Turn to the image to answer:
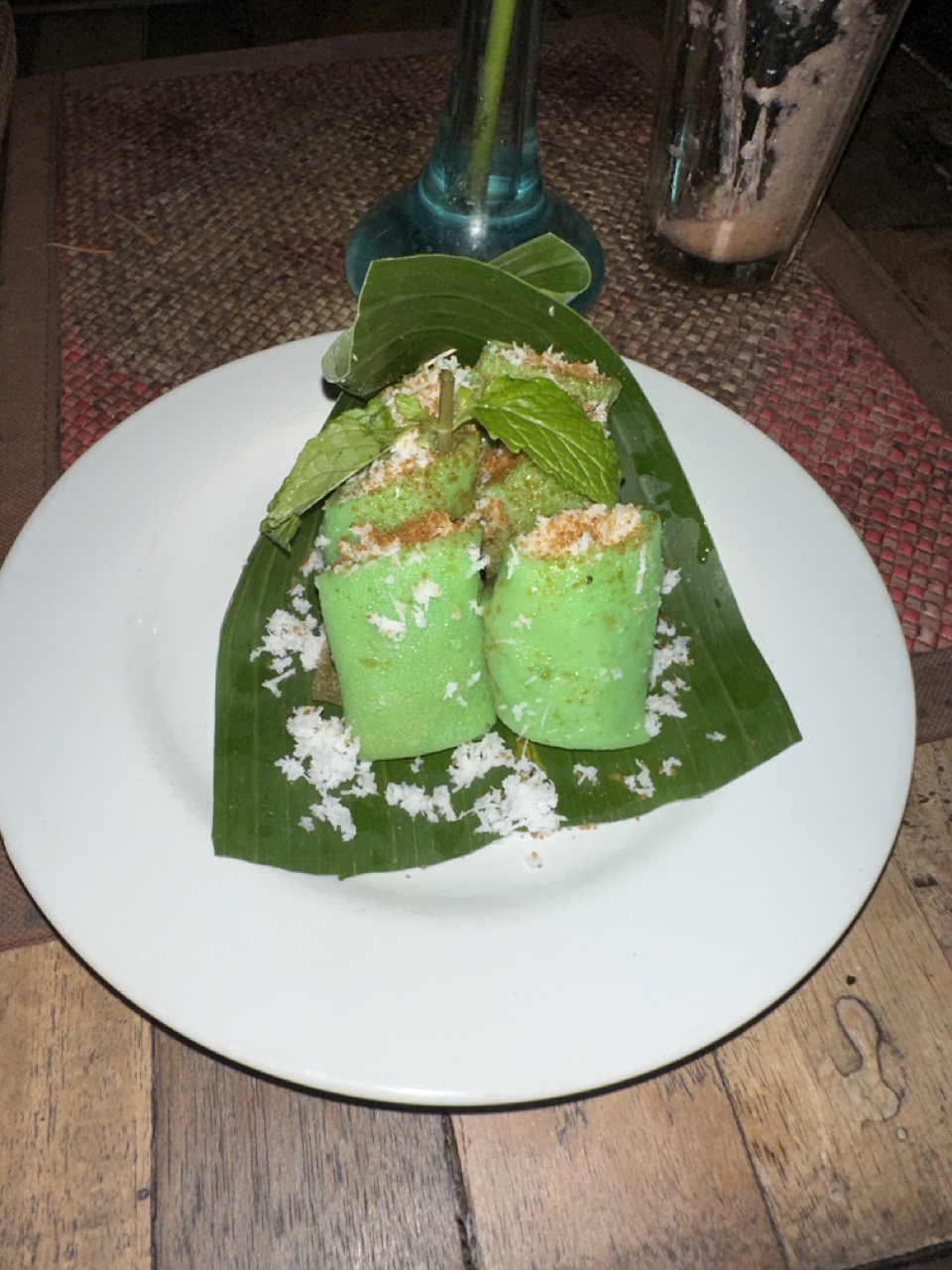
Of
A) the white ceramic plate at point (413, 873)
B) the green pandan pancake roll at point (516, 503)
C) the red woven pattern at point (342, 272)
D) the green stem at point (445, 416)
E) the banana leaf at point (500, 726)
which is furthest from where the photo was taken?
the red woven pattern at point (342, 272)

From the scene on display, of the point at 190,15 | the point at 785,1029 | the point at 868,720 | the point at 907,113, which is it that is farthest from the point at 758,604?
Answer: the point at 190,15

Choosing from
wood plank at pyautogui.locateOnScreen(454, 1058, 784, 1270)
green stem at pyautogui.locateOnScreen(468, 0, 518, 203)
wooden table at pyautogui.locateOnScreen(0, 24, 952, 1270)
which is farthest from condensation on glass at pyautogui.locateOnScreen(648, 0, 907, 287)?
wood plank at pyautogui.locateOnScreen(454, 1058, 784, 1270)

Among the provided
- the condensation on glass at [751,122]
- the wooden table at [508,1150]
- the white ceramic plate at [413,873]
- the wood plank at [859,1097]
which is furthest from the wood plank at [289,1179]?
the condensation on glass at [751,122]


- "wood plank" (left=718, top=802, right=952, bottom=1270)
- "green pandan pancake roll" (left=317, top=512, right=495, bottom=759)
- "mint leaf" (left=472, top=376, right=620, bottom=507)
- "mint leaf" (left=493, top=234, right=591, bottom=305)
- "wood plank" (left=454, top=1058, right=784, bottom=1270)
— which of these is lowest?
"wood plank" (left=454, top=1058, right=784, bottom=1270)

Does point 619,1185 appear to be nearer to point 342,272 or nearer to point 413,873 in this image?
point 413,873

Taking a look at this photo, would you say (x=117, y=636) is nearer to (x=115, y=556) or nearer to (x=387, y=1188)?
(x=115, y=556)

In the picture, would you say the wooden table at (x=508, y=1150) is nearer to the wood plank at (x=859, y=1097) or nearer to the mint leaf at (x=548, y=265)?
the wood plank at (x=859, y=1097)

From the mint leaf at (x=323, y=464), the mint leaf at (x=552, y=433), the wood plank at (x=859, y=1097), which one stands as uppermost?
the mint leaf at (x=552, y=433)

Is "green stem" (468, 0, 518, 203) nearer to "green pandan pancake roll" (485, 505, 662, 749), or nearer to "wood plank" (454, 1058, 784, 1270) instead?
"green pandan pancake roll" (485, 505, 662, 749)

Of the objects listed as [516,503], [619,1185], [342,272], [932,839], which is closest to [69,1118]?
[619,1185]
